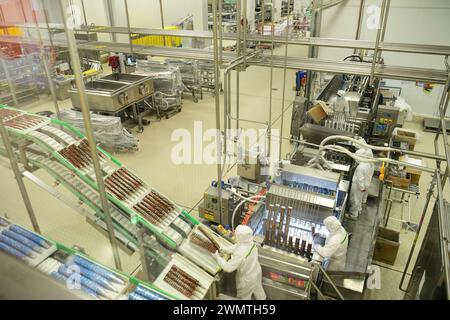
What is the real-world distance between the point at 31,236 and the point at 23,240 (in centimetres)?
6

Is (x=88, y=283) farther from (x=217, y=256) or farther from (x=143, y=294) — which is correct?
(x=217, y=256)

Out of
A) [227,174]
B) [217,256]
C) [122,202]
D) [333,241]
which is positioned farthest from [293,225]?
[227,174]

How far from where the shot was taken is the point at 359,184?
416 cm

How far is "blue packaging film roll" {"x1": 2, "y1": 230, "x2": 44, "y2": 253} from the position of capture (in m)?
1.92

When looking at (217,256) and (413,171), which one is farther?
(413,171)

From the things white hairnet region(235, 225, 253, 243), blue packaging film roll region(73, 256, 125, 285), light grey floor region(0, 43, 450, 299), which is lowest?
light grey floor region(0, 43, 450, 299)

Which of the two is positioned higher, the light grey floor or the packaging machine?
the packaging machine

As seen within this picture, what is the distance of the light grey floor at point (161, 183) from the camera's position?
3.98 metres

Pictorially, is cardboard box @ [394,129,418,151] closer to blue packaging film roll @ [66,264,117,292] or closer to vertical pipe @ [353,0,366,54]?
vertical pipe @ [353,0,366,54]

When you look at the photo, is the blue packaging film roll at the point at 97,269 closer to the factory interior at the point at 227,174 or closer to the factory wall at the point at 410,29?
the factory interior at the point at 227,174

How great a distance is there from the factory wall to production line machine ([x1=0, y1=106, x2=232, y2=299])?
6562 mm

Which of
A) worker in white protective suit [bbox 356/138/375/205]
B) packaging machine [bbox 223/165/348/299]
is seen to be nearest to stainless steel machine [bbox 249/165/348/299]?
packaging machine [bbox 223/165/348/299]

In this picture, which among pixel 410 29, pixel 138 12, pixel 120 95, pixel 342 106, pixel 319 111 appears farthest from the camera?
pixel 138 12

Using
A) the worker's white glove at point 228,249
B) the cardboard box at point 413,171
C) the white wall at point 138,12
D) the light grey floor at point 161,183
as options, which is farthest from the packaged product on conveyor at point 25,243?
the white wall at point 138,12
